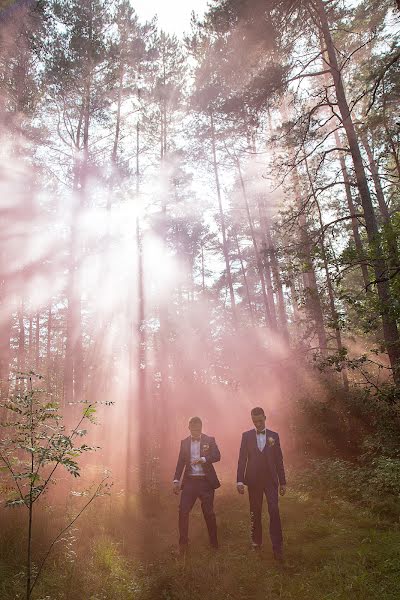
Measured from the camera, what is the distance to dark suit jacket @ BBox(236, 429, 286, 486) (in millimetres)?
6031

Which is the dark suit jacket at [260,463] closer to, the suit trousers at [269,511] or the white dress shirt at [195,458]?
the suit trousers at [269,511]

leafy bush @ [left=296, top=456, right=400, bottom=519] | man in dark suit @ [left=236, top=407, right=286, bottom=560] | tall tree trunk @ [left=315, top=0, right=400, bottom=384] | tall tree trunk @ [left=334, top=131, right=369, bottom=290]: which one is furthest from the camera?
tall tree trunk @ [left=334, top=131, right=369, bottom=290]

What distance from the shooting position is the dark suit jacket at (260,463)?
6031 millimetres

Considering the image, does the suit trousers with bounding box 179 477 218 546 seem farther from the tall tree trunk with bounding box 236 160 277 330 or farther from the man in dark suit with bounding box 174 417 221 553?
the tall tree trunk with bounding box 236 160 277 330

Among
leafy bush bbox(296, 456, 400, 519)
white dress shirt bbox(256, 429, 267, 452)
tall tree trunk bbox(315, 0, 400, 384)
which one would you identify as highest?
tall tree trunk bbox(315, 0, 400, 384)

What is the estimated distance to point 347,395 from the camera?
40.2 feet

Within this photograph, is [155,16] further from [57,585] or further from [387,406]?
[57,585]

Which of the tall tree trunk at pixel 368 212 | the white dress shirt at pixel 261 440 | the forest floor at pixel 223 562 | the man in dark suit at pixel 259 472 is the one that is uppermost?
the tall tree trunk at pixel 368 212

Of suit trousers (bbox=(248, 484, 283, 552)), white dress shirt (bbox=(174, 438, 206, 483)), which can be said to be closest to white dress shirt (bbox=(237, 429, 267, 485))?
suit trousers (bbox=(248, 484, 283, 552))

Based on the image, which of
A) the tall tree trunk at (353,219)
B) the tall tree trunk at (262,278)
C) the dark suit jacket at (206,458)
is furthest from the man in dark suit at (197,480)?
the tall tree trunk at (262,278)

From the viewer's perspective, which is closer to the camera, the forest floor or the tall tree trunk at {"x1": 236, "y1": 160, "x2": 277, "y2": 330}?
the forest floor

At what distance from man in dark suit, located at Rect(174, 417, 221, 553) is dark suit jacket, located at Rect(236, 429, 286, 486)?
0.48 meters

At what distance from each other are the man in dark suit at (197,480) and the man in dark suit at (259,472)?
517 mm

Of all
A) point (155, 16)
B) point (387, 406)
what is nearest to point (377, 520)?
point (387, 406)
